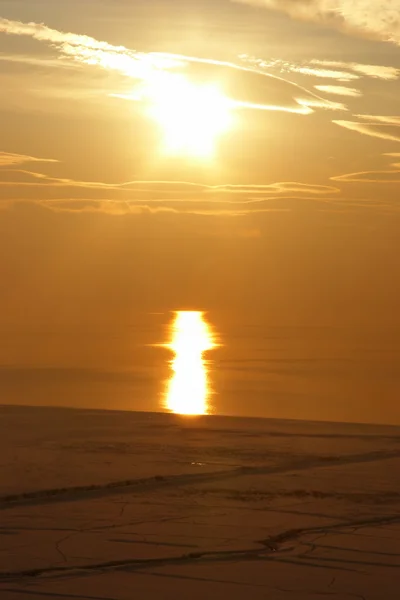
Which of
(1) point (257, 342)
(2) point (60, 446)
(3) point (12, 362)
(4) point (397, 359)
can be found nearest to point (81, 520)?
(2) point (60, 446)

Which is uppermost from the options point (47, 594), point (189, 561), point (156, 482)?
point (156, 482)

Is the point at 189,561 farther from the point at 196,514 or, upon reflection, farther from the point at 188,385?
the point at 188,385

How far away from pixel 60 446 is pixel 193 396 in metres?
14.7

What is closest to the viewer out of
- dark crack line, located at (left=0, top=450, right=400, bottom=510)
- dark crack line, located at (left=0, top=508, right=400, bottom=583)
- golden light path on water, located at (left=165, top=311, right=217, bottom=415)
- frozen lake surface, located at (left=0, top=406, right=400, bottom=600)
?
frozen lake surface, located at (left=0, top=406, right=400, bottom=600)

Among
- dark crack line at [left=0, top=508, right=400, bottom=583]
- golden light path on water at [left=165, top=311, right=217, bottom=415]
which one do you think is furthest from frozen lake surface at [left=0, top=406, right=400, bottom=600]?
golden light path on water at [left=165, top=311, right=217, bottom=415]

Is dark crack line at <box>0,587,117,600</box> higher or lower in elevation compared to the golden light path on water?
lower

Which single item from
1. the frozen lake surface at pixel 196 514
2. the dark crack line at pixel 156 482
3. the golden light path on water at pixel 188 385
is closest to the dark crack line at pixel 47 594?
the frozen lake surface at pixel 196 514

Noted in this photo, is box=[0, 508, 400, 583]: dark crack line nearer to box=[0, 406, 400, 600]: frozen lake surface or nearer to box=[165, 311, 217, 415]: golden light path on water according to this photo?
box=[0, 406, 400, 600]: frozen lake surface

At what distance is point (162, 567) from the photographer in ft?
27.2

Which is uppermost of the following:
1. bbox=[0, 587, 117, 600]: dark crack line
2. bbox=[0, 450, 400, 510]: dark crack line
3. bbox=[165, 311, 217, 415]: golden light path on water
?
bbox=[165, 311, 217, 415]: golden light path on water

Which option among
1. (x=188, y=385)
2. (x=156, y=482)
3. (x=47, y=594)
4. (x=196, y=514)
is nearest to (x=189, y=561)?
(x=47, y=594)

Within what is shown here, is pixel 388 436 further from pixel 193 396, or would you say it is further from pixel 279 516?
pixel 193 396

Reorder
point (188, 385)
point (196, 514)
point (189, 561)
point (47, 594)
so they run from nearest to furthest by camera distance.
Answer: point (47, 594) < point (189, 561) < point (196, 514) < point (188, 385)

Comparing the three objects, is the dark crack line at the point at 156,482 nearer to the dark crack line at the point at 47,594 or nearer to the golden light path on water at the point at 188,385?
the dark crack line at the point at 47,594
